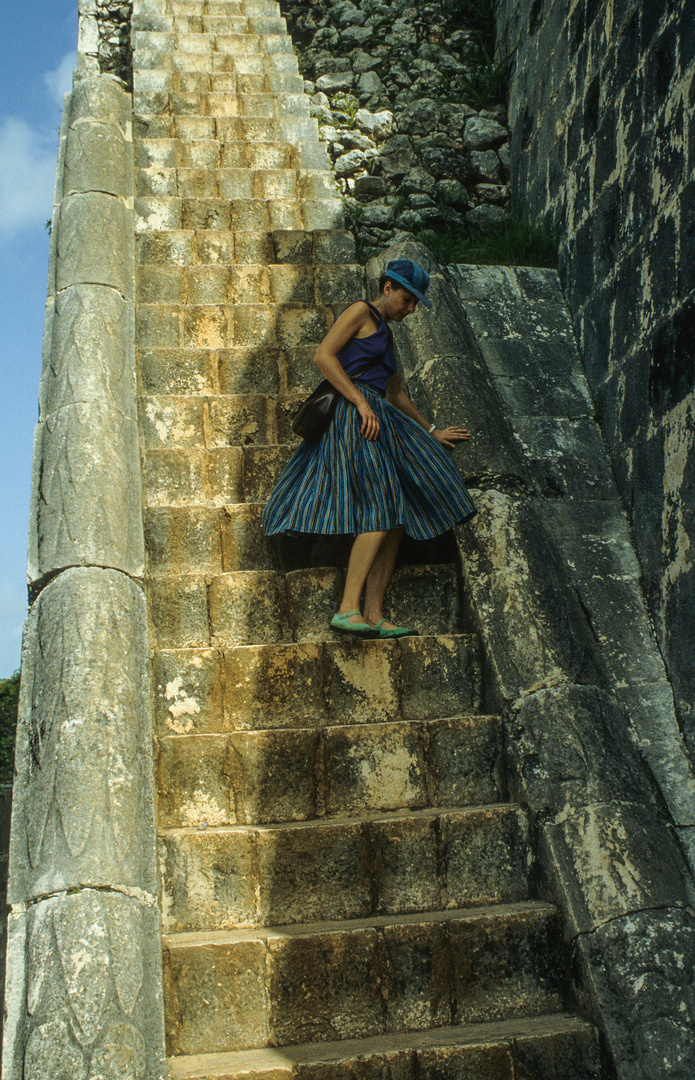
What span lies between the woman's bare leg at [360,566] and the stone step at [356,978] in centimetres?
118

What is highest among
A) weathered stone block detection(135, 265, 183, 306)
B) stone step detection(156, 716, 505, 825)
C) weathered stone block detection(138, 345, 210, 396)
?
weathered stone block detection(135, 265, 183, 306)

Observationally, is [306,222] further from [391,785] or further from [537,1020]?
[537,1020]

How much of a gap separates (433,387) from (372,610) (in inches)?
47.2

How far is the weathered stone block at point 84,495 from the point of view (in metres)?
2.98

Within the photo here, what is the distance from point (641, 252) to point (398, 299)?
1184mm

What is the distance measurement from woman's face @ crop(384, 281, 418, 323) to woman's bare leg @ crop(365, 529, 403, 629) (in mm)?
913

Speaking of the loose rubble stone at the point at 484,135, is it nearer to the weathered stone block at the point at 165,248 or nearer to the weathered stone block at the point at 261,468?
the weathered stone block at the point at 165,248

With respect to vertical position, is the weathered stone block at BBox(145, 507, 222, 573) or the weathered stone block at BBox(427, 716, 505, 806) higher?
the weathered stone block at BBox(145, 507, 222, 573)

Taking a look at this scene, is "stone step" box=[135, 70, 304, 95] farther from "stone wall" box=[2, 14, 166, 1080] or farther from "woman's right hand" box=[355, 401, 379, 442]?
"woman's right hand" box=[355, 401, 379, 442]

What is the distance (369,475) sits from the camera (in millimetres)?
3562

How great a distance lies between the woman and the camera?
3.50m

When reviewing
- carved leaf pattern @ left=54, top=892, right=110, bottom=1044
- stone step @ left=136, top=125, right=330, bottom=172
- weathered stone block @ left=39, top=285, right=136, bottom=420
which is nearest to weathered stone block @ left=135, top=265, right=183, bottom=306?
weathered stone block @ left=39, top=285, right=136, bottom=420

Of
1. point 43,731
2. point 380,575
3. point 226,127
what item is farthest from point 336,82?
point 43,731

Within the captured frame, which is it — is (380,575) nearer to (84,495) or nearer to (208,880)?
(84,495)
